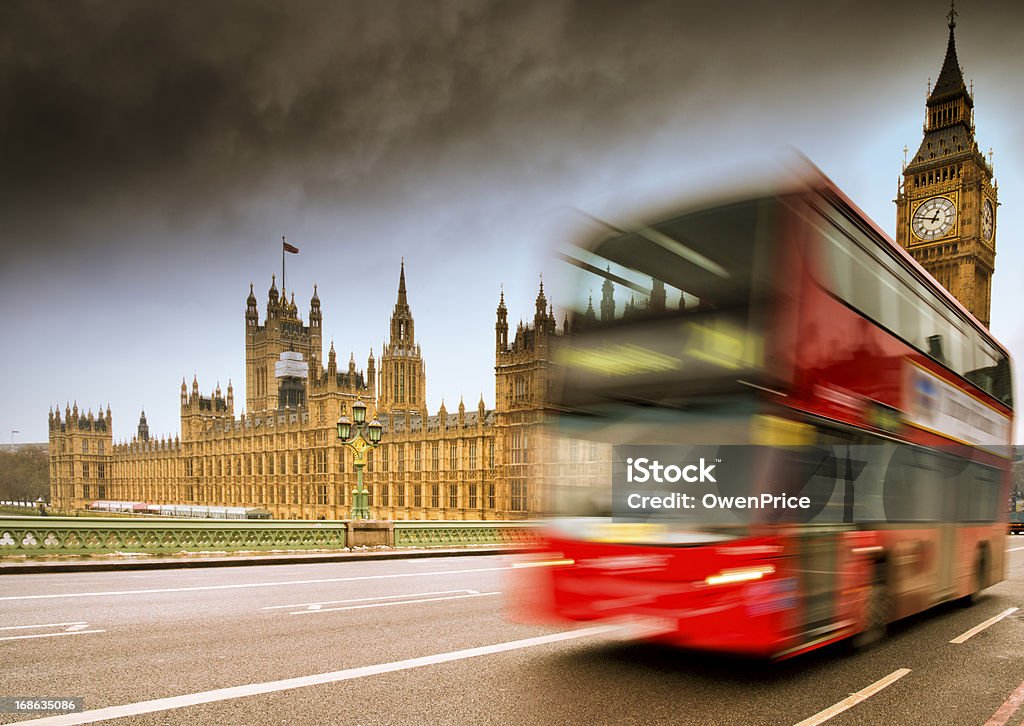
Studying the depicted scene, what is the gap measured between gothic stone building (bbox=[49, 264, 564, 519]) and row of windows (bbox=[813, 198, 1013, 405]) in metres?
2.71

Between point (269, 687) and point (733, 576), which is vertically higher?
point (733, 576)

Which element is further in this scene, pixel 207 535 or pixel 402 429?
pixel 402 429

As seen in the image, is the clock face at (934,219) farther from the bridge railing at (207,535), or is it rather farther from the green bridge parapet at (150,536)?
the green bridge parapet at (150,536)

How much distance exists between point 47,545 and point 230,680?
36.8ft

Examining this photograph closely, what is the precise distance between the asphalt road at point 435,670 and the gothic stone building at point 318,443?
326cm

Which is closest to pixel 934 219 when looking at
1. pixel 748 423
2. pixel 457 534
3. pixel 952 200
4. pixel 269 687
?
pixel 952 200

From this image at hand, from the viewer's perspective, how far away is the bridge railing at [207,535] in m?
13.8

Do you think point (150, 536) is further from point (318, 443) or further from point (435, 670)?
point (318, 443)

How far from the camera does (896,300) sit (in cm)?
723

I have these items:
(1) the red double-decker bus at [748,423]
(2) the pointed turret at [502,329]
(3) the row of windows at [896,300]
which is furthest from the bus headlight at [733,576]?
(2) the pointed turret at [502,329]

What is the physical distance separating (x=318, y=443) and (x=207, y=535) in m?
51.3

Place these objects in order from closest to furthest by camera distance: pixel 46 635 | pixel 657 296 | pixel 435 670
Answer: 1. pixel 435 670
2. pixel 657 296
3. pixel 46 635

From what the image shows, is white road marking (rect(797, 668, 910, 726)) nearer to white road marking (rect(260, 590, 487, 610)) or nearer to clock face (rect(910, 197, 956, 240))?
white road marking (rect(260, 590, 487, 610))

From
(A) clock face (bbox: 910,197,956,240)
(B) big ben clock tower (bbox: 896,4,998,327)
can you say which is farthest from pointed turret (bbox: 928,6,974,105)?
(A) clock face (bbox: 910,197,956,240)
